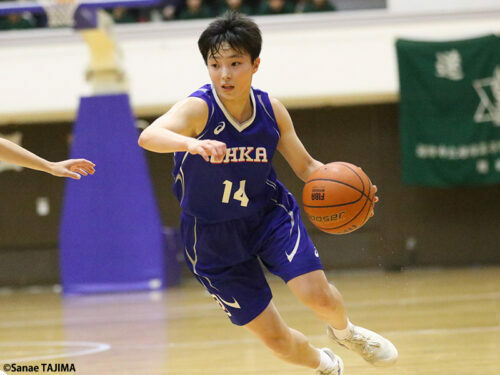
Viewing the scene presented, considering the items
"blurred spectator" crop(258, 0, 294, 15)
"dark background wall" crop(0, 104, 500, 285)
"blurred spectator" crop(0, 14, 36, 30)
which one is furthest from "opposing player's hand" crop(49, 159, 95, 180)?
"blurred spectator" crop(0, 14, 36, 30)

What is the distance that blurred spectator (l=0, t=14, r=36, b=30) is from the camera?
1142 cm

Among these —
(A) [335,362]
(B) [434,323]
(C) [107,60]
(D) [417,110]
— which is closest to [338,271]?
(D) [417,110]

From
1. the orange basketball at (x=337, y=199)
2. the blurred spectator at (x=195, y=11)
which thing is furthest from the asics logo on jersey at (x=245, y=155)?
the blurred spectator at (x=195, y=11)

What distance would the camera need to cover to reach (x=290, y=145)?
3604 millimetres

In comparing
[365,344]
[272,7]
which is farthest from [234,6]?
[365,344]

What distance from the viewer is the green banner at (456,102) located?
1041 centimetres

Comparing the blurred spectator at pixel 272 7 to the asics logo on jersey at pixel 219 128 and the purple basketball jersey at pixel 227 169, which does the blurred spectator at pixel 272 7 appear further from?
the asics logo on jersey at pixel 219 128

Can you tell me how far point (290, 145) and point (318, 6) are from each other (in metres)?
8.02

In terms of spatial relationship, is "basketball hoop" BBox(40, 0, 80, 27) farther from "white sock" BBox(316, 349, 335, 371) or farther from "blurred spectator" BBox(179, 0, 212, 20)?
"white sock" BBox(316, 349, 335, 371)

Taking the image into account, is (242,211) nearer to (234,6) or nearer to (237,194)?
(237,194)

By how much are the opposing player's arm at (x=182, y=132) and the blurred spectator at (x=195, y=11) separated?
8355 mm

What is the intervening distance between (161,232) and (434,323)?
4.69m

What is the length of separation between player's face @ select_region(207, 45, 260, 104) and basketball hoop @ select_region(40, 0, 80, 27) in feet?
19.6

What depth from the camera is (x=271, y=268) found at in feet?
11.4
